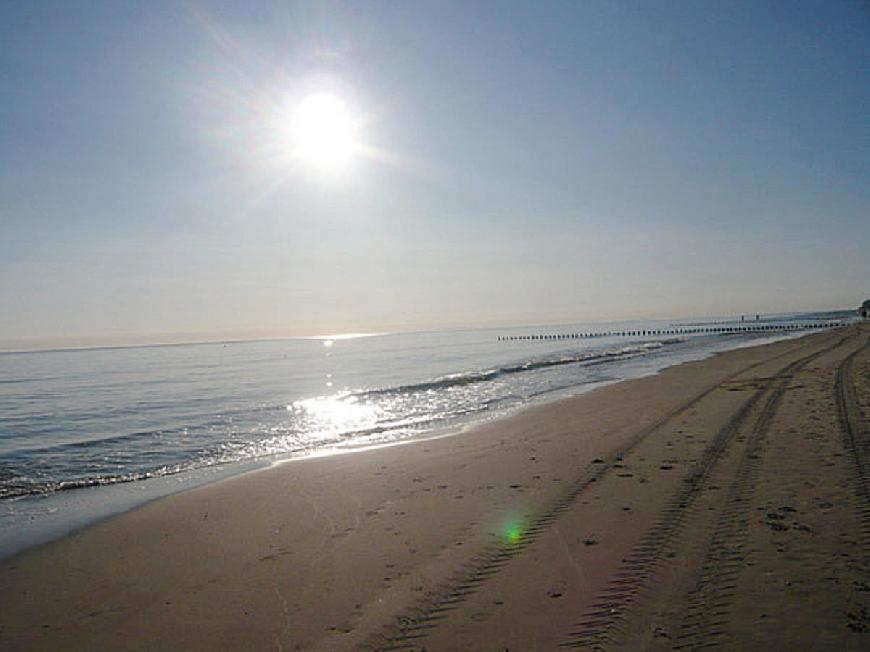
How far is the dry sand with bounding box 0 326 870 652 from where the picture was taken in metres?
5.32

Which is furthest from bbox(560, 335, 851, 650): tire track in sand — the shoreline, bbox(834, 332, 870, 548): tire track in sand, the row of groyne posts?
the row of groyne posts

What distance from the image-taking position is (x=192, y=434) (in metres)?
21.0

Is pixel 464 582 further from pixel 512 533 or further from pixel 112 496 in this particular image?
pixel 112 496

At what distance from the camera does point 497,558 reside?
6910mm

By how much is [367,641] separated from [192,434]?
17.9m

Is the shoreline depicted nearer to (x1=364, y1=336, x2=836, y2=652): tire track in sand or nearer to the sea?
the sea

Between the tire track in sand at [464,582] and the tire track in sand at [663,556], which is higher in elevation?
the tire track in sand at [663,556]

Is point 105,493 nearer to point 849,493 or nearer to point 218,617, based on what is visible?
point 218,617

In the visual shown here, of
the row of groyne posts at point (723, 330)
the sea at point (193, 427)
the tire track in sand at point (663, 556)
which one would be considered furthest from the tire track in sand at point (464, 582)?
the row of groyne posts at point (723, 330)

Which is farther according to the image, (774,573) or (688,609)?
(774,573)

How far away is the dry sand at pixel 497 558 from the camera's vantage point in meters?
5.32

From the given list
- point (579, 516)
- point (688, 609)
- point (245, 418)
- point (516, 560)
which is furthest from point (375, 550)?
point (245, 418)

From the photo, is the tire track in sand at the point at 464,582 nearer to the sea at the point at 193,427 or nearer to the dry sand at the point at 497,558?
the dry sand at the point at 497,558

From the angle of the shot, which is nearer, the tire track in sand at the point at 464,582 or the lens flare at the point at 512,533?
the tire track in sand at the point at 464,582
